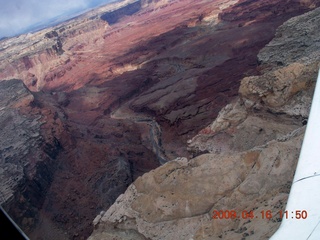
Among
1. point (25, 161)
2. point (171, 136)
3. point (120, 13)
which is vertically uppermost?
point (120, 13)

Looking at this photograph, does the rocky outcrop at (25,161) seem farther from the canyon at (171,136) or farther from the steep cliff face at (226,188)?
the steep cliff face at (226,188)

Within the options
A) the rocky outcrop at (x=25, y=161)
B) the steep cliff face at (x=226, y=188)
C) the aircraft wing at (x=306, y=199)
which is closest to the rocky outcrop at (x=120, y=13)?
the rocky outcrop at (x=25, y=161)

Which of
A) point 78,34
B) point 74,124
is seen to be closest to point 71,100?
point 74,124

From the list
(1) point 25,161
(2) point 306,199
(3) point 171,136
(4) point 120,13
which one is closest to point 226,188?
(2) point 306,199

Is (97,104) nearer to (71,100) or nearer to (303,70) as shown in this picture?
(71,100)

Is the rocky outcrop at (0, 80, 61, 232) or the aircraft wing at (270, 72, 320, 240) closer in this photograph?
the aircraft wing at (270, 72, 320, 240)

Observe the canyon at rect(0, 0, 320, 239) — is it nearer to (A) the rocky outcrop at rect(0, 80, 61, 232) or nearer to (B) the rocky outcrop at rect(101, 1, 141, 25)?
(A) the rocky outcrop at rect(0, 80, 61, 232)

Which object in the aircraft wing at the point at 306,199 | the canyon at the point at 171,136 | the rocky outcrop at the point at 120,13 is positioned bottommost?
the canyon at the point at 171,136

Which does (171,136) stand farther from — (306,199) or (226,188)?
(306,199)

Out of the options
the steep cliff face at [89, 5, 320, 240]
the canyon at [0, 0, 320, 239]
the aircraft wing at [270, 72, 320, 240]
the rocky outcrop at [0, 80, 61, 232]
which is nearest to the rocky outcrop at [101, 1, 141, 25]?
the canyon at [0, 0, 320, 239]
